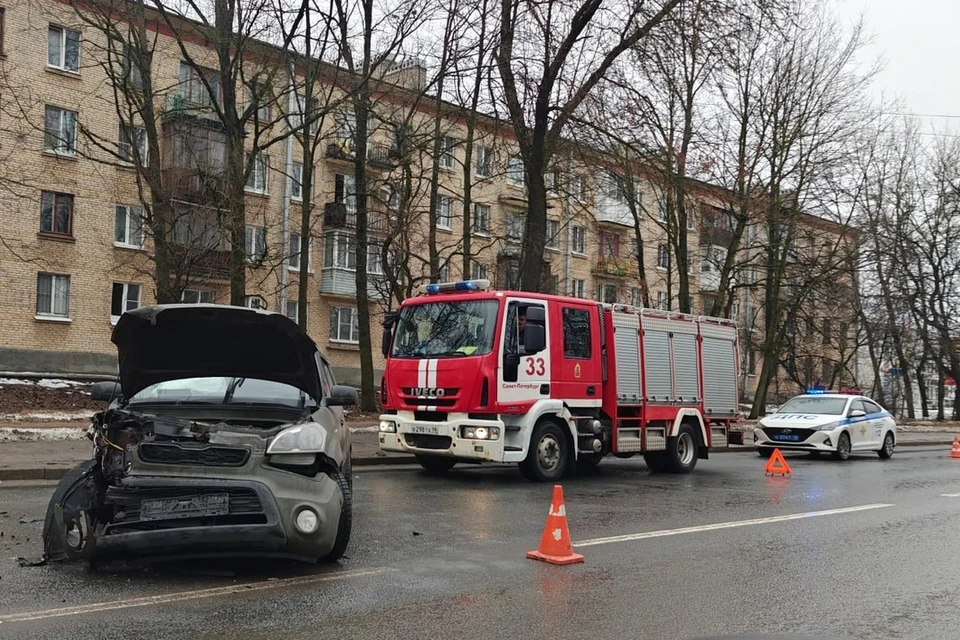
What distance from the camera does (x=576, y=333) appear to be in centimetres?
1389

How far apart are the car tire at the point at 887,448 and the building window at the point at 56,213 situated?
26878 millimetres

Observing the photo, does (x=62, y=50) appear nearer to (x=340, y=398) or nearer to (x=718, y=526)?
(x=340, y=398)

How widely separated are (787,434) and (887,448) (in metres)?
3.53

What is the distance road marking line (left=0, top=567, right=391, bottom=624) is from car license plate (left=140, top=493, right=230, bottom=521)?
0.51 m

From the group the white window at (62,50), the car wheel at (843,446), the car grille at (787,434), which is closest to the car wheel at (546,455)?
the car grille at (787,434)

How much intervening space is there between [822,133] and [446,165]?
17252mm

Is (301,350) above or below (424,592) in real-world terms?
above

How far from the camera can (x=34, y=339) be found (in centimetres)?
3011

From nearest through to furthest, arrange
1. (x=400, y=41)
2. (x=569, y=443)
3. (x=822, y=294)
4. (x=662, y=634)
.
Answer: (x=662, y=634)
(x=569, y=443)
(x=400, y=41)
(x=822, y=294)

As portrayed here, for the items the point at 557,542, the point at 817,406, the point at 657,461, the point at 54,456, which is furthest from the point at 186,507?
the point at 817,406

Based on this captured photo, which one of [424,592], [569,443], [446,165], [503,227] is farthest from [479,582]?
[446,165]

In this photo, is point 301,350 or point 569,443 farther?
point 569,443

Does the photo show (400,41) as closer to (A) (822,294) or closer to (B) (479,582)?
(B) (479,582)

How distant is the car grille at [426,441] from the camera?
42.1ft
